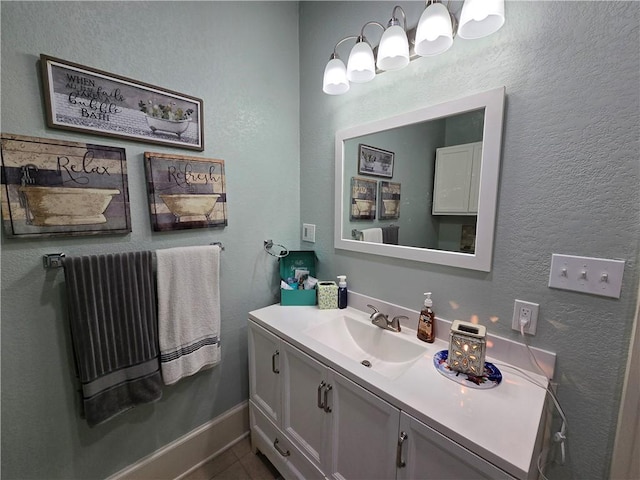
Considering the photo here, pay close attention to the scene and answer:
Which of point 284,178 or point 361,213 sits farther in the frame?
point 284,178

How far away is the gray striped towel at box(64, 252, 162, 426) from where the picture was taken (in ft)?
3.29

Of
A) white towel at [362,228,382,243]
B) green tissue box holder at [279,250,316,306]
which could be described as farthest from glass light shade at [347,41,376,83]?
green tissue box holder at [279,250,316,306]

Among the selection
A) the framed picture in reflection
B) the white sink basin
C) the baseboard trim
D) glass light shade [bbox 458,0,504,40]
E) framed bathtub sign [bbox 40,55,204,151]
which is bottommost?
the baseboard trim

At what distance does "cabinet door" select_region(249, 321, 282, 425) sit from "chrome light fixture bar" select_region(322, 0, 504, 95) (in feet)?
4.34

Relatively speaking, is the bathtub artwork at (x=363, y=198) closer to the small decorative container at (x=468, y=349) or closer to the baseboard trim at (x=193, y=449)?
the small decorative container at (x=468, y=349)

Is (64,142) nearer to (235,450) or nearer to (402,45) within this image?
(402,45)

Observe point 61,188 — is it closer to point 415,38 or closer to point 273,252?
point 273,252

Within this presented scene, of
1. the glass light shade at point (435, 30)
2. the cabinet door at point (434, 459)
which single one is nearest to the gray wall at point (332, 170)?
the glass light shade at point (435, 30)

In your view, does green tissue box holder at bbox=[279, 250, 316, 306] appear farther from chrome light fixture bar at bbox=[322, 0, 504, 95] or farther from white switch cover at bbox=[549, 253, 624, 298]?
white switch cover at bbox=[549, 253, 624, 298]

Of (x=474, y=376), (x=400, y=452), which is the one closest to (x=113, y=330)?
(x=400, y=452)

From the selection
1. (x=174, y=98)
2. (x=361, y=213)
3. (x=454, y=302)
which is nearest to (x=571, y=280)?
(x=454, y=302)

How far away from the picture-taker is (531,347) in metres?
0.93

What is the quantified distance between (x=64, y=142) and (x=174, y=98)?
0.47 m

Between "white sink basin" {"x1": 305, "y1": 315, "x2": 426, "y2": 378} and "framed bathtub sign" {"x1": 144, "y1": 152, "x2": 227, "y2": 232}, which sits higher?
"framed bathtub sign" {"x1": 144, "y1": 152, "x2": 227, "y2": 232}
